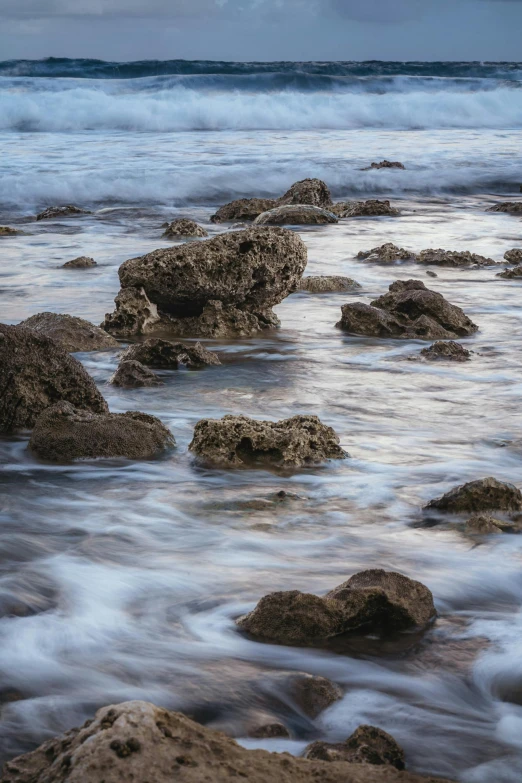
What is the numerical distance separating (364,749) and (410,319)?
183 inches

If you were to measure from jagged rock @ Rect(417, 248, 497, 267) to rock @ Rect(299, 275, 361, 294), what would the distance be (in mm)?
1379

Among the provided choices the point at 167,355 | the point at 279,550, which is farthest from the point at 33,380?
the point at 279,550

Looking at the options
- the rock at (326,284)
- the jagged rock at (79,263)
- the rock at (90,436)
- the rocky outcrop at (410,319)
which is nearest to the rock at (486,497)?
the rock at (90,436)

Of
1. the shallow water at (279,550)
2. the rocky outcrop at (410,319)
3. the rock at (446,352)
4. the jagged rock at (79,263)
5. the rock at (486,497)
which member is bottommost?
the shallow water at (279,550)

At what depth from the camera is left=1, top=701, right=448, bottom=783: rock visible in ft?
5.15

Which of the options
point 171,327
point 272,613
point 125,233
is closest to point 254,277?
point 171,327

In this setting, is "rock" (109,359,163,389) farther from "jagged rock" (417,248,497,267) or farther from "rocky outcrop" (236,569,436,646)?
"jagged rock" (417,248,497,267)

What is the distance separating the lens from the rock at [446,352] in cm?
570

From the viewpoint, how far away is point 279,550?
3.20 meters

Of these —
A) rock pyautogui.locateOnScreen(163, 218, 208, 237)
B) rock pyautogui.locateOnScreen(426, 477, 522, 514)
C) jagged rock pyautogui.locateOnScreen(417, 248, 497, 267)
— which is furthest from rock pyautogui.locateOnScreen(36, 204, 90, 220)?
rock pyautogui.locateOnScreen(426, 477, 522, 514)

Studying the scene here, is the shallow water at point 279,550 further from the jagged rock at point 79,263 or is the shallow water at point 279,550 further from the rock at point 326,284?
the jagged rock at point 79,263

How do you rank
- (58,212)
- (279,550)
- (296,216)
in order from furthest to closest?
(58,212), (296,216), (279,550)

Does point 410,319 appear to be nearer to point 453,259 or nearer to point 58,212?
A: point 453,259

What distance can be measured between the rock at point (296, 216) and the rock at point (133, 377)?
21.3ft
